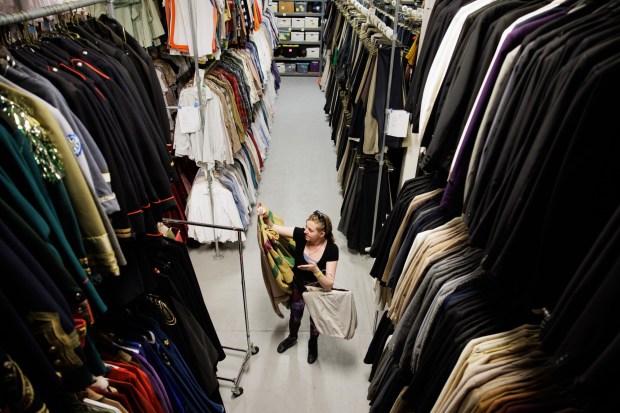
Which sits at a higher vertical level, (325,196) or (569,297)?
(569,297)

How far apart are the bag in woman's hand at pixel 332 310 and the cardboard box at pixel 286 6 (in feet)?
31.3

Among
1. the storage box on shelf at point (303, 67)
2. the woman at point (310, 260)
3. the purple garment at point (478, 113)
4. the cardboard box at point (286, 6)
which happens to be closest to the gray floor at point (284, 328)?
the woman at point (310, 260)

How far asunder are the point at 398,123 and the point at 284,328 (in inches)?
69.7

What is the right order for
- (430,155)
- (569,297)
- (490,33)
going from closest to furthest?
(569,297)
(490,33)
(430,155)

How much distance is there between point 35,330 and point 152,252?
0.79 metres

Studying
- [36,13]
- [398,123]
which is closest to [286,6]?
[398,123]

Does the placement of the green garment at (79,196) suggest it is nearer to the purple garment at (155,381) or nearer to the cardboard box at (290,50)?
the purple garment at (155,381)

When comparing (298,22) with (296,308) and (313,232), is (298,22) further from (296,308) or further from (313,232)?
(296,308)

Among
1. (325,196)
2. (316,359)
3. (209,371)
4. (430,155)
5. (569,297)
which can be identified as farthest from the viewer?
(325,196)

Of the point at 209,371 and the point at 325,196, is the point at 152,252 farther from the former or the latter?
the point at 325,196

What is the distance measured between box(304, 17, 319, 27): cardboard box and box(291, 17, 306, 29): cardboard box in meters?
0.05

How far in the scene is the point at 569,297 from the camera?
828mm

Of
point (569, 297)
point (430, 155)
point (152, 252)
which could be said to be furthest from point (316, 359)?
point (569, 297)

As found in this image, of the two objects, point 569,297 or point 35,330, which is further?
point 35,330
